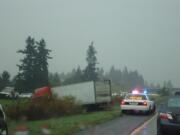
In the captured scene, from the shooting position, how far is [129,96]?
33250mm

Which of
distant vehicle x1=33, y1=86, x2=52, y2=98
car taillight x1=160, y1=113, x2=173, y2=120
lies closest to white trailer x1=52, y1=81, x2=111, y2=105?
distant vehicle x1=33, y1=86, x2=52, y2=98

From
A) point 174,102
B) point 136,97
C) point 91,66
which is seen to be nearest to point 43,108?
point 136,97

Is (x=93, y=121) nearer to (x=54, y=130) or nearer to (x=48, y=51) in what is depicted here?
(x=54, y=130)

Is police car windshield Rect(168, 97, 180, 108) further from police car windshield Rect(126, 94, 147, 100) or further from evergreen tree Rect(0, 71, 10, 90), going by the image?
evergreen tree Rect(0, 71, 10, 90)

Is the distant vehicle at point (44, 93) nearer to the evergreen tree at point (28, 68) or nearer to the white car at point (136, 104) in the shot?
the white car at point (136, 104)

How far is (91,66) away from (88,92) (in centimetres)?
8412

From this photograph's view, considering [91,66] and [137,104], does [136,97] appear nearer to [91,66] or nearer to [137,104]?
[137,104]

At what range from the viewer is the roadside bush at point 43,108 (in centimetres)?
2827

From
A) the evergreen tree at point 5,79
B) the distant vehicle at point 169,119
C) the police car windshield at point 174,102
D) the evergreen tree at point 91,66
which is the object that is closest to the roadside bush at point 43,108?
the police car windshield at point 174,102

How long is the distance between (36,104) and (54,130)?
11.6 metres

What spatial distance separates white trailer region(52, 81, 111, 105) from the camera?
3878 cm

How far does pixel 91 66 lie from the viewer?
12312 centimetres

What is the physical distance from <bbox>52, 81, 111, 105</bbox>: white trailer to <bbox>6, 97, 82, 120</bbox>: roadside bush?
4198 millimetres

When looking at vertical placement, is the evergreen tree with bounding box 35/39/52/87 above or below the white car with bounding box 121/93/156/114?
above
